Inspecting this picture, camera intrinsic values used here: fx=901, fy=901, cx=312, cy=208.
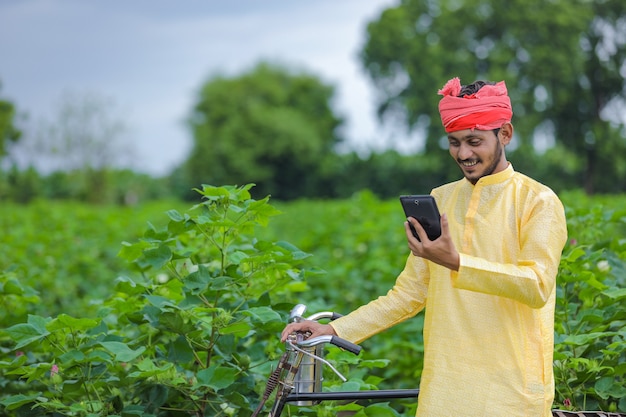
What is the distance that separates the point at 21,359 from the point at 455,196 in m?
1.83

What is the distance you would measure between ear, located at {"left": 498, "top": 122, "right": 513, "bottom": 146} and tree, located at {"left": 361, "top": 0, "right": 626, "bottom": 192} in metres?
36.5

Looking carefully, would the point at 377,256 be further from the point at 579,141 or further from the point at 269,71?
the point at 269,71

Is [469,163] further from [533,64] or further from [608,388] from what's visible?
[533,64]

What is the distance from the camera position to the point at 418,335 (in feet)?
18.1

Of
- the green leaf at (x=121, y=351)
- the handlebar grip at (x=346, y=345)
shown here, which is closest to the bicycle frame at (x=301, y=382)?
the handlebar grip at (x=346, y=345)

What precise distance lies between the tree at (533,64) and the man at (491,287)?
36543 mm

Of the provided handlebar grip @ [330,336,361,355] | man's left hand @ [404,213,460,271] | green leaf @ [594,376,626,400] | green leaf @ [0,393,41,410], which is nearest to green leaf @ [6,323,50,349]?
green leaf @ [0,393,41,410]

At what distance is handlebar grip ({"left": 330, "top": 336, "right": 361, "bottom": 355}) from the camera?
251cm

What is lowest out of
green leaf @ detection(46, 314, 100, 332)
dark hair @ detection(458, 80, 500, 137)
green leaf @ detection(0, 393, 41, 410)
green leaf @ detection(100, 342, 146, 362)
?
green leaf @ detection(0, 393, 41, 410)

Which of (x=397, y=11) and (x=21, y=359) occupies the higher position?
(x=397, y=11)

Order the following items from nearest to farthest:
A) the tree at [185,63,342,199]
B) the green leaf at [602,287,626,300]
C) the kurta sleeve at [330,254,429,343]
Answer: the kurta sleeve at [330,254,429,343], the green leaf at [602,287,626,300], the tree at [185,63,342,199]

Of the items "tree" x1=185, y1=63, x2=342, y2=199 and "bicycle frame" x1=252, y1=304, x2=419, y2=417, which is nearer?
"bicycle frame" x1=252, y1=304, x2=419, y2=417

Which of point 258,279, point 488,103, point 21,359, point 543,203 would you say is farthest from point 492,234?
point 21,359

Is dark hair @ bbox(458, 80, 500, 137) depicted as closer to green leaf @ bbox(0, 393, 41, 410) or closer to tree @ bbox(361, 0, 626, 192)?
green leaf @ bbox(0, 393, 41, 410)
